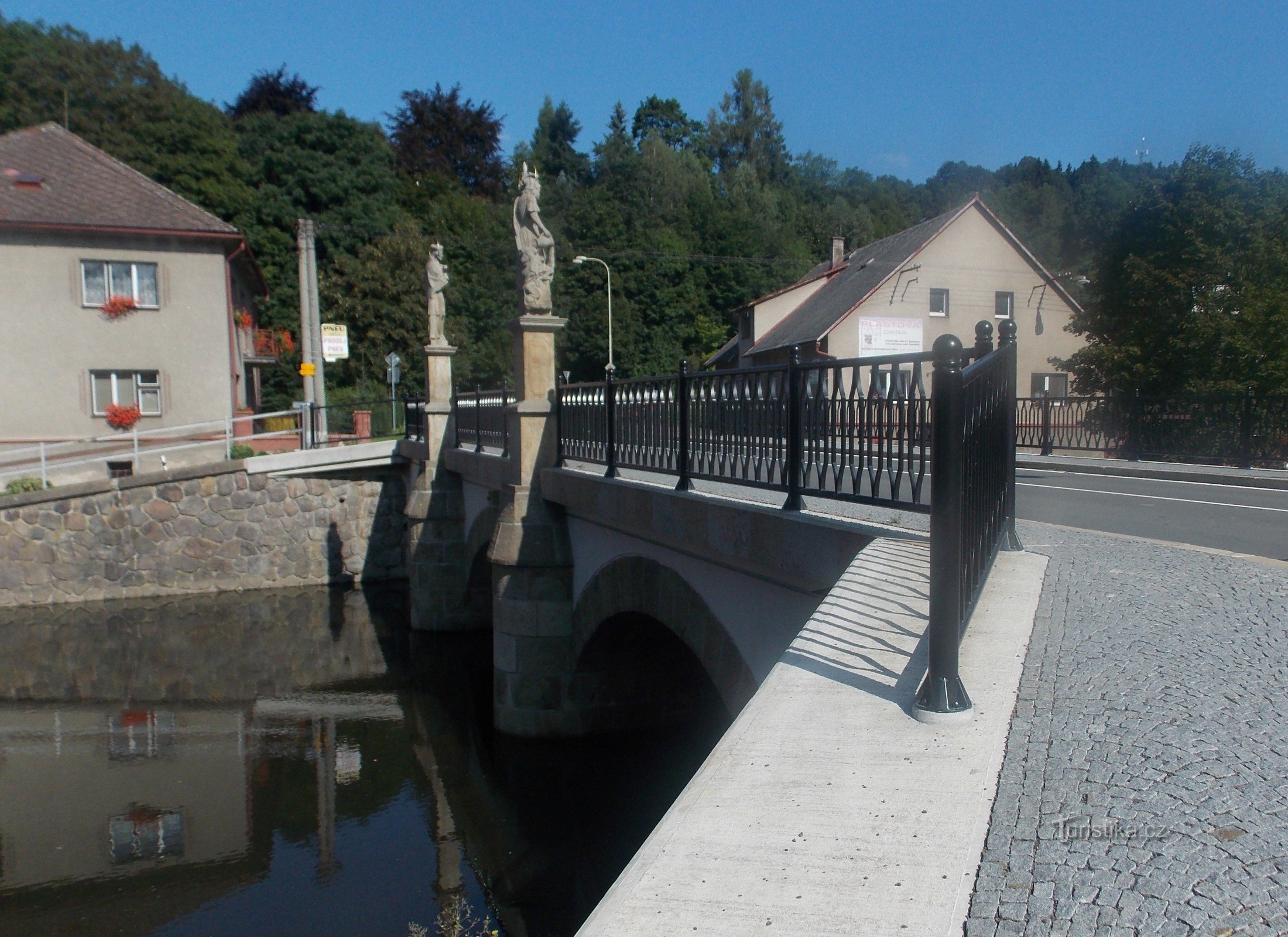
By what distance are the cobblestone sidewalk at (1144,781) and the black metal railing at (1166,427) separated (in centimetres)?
A: 1203

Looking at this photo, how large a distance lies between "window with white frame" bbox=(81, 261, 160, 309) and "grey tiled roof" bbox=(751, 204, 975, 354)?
60.4 feet

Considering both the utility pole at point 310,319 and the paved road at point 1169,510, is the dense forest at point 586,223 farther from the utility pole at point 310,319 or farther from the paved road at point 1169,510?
the utility pole at point 310,319

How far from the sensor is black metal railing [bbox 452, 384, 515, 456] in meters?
13.2

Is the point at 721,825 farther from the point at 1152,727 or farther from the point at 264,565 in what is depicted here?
the point at 264,565

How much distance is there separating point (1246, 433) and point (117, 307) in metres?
25.5

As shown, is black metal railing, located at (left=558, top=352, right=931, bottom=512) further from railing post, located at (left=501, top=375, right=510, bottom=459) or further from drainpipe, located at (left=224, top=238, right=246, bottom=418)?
drainpipe, located at (left=224, top=238, right=246, bottom=418)

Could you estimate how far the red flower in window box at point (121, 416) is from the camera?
24922 mm

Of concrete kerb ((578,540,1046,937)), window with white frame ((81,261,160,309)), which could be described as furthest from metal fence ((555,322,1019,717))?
window with white frame ((81,261,160,309))

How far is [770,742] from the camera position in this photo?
9.11 ft

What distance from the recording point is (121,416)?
25.0 metres

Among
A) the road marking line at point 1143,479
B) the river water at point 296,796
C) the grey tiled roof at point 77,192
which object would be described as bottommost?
the river water at point 296,796

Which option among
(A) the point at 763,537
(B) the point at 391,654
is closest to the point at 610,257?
(B) the point at 391,654

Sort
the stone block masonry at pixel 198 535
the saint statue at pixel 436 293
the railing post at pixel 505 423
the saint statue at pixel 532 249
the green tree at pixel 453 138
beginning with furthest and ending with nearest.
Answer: the green tree at pixel 453 138 → the stone block masonry at pixel 198 535 → the saint statue at pixel 436 293 → the railing post at pixel 505 423 → the saint statue at pixel 532 249

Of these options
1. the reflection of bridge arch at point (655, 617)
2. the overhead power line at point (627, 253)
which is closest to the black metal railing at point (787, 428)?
the reflection of bridge arch at point (655, 617)
